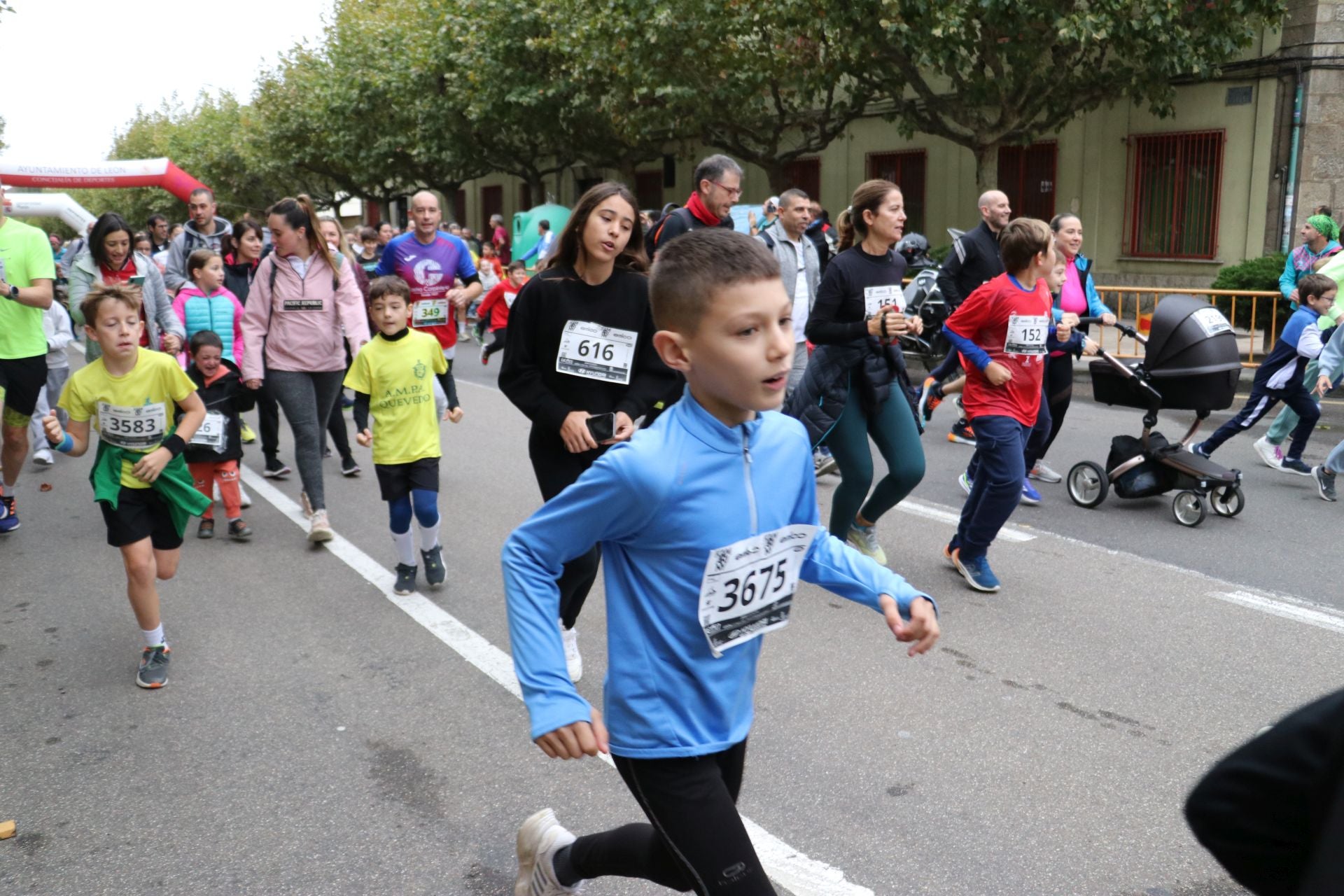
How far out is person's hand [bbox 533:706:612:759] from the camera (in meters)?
2.18

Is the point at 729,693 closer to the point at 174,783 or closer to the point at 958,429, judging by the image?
the point at 174,783

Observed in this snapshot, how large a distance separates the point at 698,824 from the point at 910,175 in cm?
2579

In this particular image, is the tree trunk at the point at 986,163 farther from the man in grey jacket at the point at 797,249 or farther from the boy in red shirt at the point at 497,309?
the man in grey jacket at the point at 797,249

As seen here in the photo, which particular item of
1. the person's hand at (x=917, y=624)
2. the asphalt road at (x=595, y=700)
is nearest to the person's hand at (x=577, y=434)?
the asphalt road at (x=595, y=700)

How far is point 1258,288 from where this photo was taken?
1448 centimetres

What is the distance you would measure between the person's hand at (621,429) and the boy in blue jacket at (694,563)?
1.94m

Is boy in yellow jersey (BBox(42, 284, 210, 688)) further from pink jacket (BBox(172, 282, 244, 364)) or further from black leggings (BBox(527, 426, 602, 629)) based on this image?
pink jacket (BBox(172, 282, 244, 364))

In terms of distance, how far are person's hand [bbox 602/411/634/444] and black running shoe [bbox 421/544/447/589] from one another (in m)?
2.12

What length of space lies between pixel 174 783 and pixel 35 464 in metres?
7.28

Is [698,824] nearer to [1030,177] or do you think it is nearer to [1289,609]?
[1289,609]

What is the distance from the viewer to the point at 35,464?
408 inches

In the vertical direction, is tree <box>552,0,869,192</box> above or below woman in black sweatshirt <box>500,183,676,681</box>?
above

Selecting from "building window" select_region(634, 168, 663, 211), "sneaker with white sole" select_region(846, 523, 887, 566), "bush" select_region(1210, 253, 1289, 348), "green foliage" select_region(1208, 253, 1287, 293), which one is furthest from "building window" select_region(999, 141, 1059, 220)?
"sneaker with white sole" select_region(846, 523, 887, 566)

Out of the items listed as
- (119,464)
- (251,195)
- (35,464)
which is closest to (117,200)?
(251,195)
